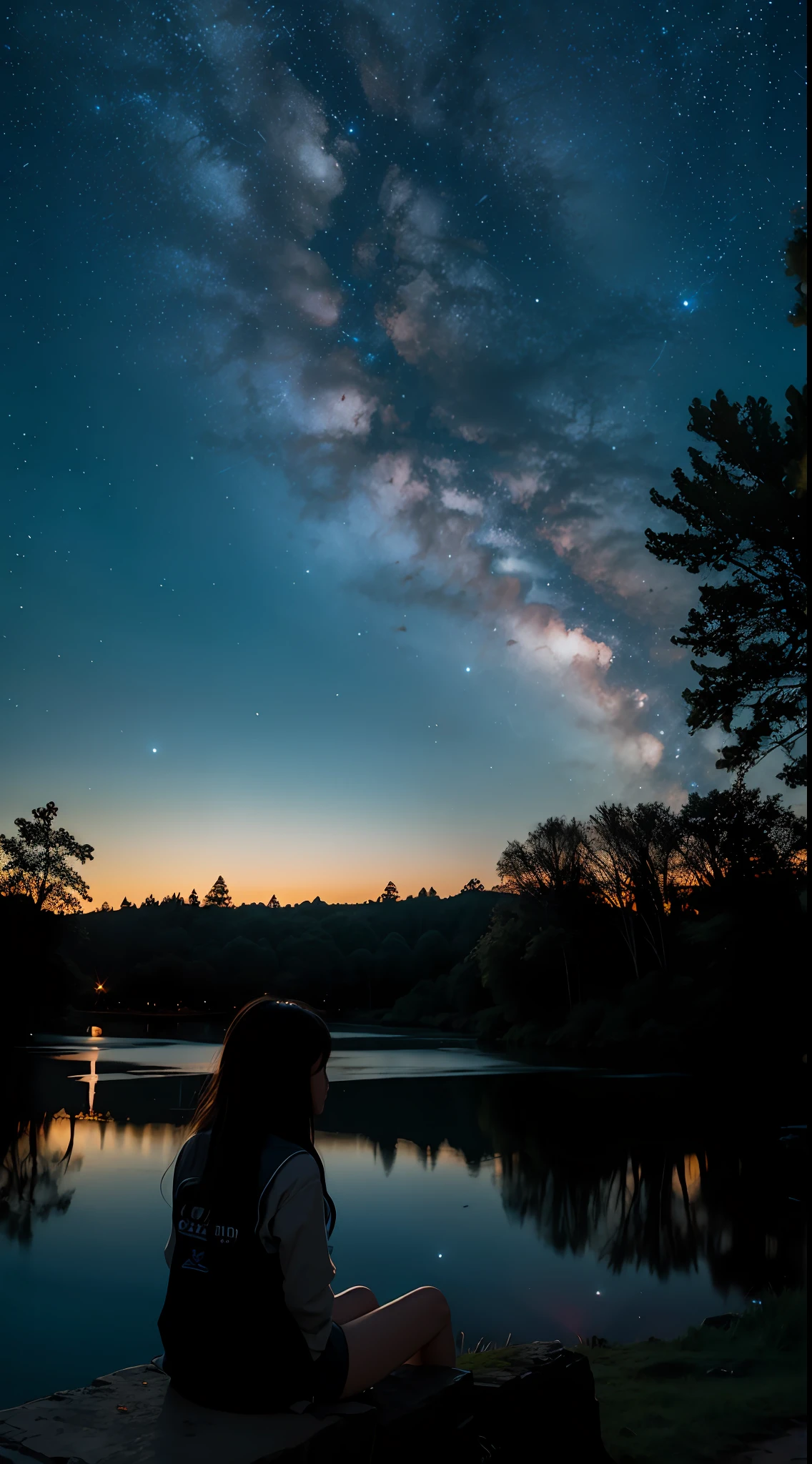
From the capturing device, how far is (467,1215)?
1091cm

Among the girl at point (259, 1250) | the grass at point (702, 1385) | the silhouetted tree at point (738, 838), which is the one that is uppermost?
the silhouetted tree at point (738, 838)

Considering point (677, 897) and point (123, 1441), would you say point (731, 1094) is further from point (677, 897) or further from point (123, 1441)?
point (123, 1441)

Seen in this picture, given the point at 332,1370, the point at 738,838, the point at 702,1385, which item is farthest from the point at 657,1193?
the point at 738,838

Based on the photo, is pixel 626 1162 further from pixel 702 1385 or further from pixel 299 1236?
pixel 299 1236

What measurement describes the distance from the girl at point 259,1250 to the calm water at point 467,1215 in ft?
14.9

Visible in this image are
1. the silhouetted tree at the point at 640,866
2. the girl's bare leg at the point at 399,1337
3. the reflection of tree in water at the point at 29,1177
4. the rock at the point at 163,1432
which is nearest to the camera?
the rock at the point at 163,1432

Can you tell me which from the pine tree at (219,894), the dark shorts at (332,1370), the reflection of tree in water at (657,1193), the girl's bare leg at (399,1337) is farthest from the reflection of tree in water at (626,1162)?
the pine tree at (219,894)

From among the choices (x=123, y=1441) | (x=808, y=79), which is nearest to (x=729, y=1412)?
(x=123, y=1441)

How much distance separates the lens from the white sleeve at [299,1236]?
2.45 meters

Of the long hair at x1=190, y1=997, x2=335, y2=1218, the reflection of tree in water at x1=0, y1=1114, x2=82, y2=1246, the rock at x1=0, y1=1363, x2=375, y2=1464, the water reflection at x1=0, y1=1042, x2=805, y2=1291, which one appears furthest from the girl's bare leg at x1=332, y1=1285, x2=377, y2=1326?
the reflection of tree in water at x1=0, y1=1114, x2=82, y2=1246

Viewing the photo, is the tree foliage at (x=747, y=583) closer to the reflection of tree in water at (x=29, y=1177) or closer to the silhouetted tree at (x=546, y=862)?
the reflection of tree in water at (x=29, y=1177)

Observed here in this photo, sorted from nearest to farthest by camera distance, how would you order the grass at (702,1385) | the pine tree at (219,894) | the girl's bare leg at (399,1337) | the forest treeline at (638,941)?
the girl's bare leg at (399,1337) → the grass at (702,1385) → the forest treeline at (638,941) → the pine tree at (219,894)

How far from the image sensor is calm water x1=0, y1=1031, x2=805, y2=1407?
7.55 meters

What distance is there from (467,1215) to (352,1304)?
343 inches
